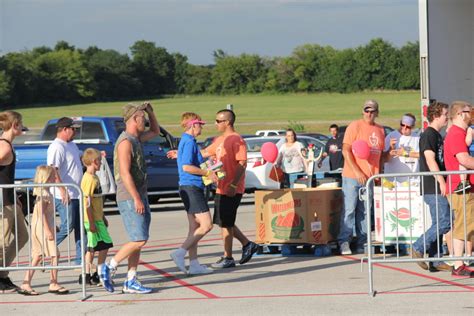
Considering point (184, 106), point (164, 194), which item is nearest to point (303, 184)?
point (164, 194)

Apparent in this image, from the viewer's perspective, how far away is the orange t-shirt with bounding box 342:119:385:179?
1207 centimetres

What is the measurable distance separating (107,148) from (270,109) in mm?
72925

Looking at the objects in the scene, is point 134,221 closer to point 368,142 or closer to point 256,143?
point 368,142

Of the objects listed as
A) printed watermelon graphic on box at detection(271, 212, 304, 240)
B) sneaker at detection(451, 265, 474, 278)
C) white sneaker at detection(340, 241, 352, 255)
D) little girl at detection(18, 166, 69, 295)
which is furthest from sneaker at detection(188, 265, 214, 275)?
sneaker at detection(451, 265, 474, 278)

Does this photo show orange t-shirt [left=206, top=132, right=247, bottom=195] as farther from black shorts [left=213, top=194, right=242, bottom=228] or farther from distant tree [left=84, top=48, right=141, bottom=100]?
distant tree [left=84, top=48, right=141, bottom=100]

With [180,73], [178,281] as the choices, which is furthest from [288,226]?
[180,73]

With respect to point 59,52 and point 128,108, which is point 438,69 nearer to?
point 128,108

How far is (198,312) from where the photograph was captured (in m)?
8.85

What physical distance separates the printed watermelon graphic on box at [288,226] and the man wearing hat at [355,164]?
523mm

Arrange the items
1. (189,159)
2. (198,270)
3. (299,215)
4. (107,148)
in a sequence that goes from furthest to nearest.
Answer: (107,148), (299,215), (198,270), (189,159)

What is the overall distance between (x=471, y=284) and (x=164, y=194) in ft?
38.2

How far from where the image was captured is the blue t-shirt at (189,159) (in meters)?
11.1

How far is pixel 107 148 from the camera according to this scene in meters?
19.7

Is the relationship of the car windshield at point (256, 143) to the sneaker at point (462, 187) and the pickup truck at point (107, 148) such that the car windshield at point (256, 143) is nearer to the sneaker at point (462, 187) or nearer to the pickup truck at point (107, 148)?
the pickup truck at point (107, 148)
